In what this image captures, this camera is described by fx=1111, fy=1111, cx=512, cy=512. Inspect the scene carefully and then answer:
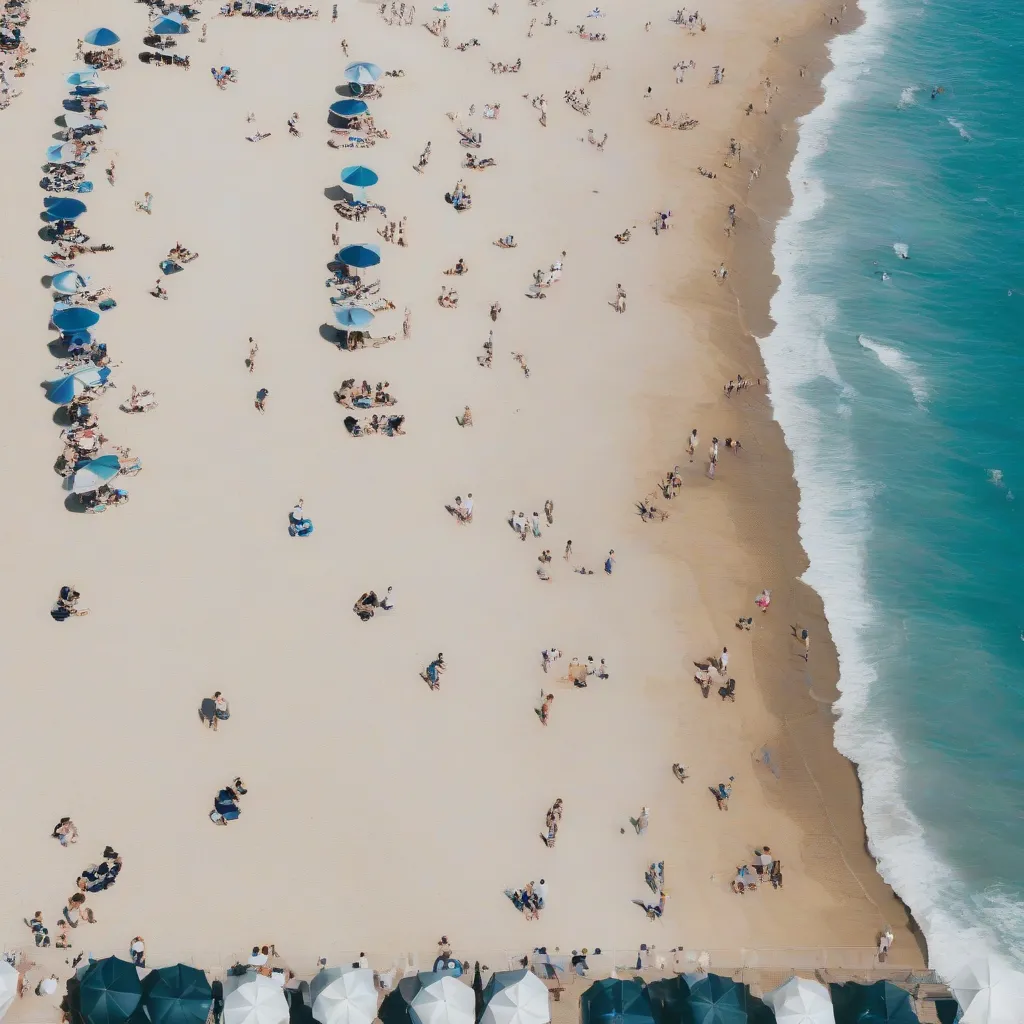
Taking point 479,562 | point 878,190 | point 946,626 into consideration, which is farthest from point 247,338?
point 878,190

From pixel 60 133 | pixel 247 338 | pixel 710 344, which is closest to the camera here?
pixel 247 338

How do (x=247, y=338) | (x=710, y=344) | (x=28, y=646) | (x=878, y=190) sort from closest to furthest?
(x=28, y=646), (x=247, y=338), (x=710, y=344), (x=878, y=190)

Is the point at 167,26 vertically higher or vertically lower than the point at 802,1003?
higher

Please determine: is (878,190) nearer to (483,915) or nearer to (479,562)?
(479,562)

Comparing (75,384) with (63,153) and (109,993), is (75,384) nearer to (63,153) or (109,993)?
(63,153)

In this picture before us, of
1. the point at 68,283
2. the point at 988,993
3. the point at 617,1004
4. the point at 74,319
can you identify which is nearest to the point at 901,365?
the point at 988,993

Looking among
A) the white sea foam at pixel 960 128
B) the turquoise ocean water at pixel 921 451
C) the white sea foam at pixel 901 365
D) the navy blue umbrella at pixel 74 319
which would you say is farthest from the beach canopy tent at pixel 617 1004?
the white sea foam at pixel 960 128
